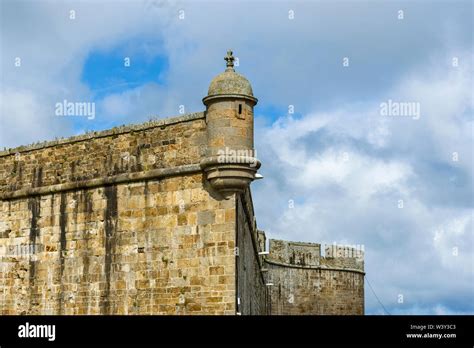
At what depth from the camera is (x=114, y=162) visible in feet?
57.4

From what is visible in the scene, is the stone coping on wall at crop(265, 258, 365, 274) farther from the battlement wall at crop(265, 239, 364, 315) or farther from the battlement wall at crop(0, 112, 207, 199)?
the battlement wall at crop(0, 112, 207, 199)

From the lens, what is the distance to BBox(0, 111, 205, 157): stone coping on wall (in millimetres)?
16672

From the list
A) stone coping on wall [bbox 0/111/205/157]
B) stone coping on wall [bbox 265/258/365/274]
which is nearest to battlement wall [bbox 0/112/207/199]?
stone coping on wall [bbox 0/111/205/157]

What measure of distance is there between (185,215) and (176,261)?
89 cm

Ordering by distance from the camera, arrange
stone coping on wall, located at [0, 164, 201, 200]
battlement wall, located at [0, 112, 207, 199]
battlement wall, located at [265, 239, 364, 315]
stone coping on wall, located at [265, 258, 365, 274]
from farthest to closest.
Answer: battlement wall, located at [265, 239, 364, 315]
stone coping on wall, located at [265, 258, 365, 274]
battlement wall, located at [0, 112, 207, 199]
stone coping on wall, located at [0, 164, 201, 200]

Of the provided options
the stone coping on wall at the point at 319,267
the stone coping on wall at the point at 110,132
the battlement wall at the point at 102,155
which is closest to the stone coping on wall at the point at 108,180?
the battlement wall at the point at 102,155

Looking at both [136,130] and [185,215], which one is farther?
[136,130]

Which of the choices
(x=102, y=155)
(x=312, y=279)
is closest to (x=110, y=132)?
(x=102, y=155)

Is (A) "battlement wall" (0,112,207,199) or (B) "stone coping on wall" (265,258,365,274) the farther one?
(B) "stone coping on wall" (265,258,365,274)

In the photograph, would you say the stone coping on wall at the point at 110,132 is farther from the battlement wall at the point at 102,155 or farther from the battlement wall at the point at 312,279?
the battlement wall at the point at 312,279
